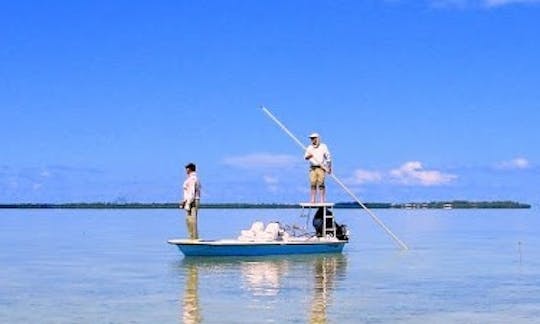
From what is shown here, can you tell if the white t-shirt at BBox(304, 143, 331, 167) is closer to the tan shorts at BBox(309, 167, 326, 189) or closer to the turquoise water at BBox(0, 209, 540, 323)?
the tan shorts at BBox(309, 167, 326, 189)

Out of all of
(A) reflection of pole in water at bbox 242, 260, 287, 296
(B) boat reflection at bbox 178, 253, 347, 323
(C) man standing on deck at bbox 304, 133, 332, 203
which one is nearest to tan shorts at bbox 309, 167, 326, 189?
(C) man standing on deck at bbox 304, 133, 332, 203

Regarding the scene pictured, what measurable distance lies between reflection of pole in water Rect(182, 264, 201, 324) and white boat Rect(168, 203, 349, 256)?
246cm

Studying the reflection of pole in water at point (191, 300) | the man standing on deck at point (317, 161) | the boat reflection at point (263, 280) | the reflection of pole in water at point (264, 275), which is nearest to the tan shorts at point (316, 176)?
the man standing on deck at point (317, 161)

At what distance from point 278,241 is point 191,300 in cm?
816

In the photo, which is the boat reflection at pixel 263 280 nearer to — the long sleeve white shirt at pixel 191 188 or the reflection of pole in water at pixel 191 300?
the reflection of pole in water at pixel 191 300

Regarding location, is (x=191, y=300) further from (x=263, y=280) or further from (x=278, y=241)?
(x=278, y=241)

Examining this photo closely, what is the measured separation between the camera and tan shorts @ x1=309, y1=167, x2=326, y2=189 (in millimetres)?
23594

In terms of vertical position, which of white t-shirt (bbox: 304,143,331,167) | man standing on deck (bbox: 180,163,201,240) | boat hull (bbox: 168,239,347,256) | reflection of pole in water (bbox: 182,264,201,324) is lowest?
reflection of pole in water (bbox: 182,264,201,324)

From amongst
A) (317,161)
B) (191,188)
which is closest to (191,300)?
(191,188)

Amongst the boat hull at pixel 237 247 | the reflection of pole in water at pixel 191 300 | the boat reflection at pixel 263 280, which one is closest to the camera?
the reflection of pole in water at pixel 191 300

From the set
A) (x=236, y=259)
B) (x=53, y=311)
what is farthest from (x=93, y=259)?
(x=53, y=311)

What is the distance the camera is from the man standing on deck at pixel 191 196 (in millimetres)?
21781

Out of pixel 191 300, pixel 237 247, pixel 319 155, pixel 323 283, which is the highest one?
pixel 319 155

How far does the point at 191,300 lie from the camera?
14.0 m
